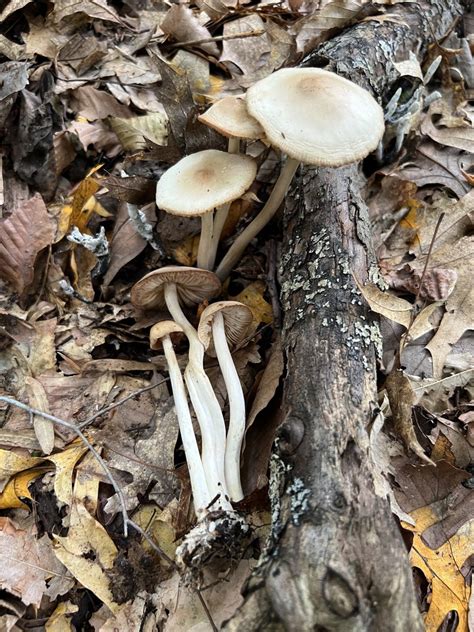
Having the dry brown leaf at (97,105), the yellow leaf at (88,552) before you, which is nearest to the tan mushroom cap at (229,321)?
the yellow leaf at (88,552)

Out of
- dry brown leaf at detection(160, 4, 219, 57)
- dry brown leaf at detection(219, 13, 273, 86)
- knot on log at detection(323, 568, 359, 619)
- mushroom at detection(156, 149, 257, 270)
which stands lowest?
knot on log at detection(323, 568, 359, 619)

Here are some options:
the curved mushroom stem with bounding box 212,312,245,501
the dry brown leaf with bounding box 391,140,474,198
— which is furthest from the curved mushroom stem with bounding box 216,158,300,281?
the dry brown leaf with bounding box 391,140,474,198

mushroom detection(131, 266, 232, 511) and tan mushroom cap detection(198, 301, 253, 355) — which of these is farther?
tan mushroom cap detection(198, 301, 253, 355)

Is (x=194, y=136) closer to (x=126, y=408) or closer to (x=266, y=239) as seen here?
(x=266, y=239)

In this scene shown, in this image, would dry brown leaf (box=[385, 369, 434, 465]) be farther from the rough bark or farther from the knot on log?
the knot on log

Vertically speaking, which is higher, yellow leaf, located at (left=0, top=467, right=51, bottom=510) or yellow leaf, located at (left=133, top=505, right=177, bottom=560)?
yellow leaf, located at (left=0, top=467, right=51, bottom=510)

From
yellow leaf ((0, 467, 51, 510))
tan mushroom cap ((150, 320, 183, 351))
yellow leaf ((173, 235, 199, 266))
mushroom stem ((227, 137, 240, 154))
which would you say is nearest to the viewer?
yellow leaf ((0, 467, 51, 510))

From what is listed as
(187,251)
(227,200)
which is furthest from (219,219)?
(227,200)
